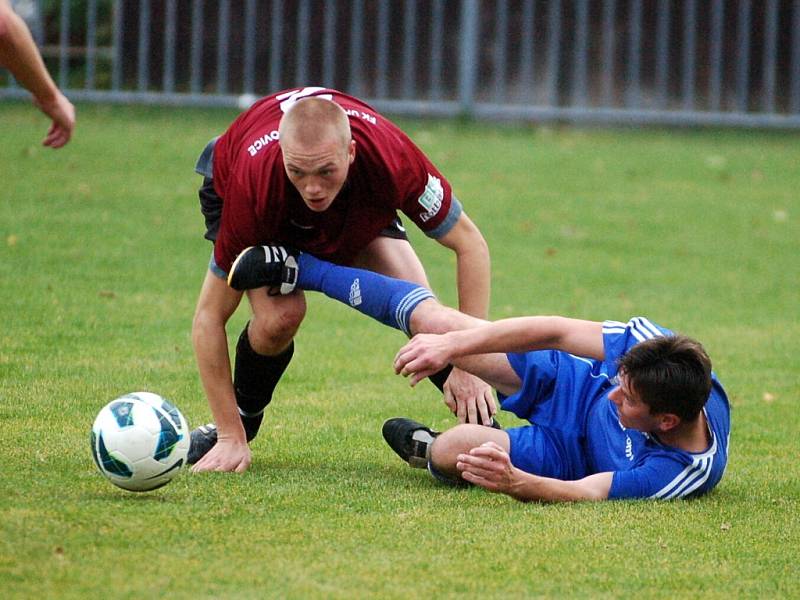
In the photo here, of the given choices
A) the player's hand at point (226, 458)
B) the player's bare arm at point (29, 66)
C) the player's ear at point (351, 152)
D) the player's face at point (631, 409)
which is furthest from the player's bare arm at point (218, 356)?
the player's face at point (631, 409)

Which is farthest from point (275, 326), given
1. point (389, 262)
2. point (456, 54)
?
point (456, 54)

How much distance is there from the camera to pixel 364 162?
5.37 m

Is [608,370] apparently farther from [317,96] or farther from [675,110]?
[675,110]

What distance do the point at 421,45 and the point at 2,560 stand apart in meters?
12.2

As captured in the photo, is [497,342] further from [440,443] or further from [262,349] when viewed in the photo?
[262,349]

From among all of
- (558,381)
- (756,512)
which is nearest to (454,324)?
(558,381)

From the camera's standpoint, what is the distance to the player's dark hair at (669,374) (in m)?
4.85

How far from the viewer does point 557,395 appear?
5500 mm

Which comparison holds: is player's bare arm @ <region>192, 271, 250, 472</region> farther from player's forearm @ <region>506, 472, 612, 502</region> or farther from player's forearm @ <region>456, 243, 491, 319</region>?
player's forearm @ <region>506, 472, 612, 502</region>

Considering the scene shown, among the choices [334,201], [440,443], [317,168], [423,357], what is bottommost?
[440,443]

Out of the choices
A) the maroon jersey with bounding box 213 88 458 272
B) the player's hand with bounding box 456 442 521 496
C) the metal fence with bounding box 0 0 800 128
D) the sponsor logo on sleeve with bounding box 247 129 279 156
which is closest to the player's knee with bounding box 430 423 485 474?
the player's hand with bounding box 456 442 521 496

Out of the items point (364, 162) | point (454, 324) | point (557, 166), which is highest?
point (364, 162)

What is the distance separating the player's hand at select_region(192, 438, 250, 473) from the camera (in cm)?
536

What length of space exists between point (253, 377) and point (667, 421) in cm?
186
